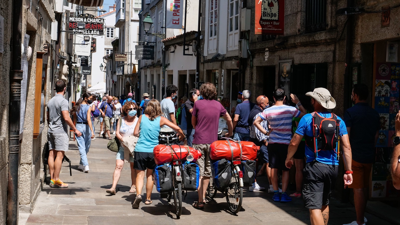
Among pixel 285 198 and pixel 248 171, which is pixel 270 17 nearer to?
pixel 285 198

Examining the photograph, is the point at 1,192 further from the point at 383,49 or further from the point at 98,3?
the point at 383,49

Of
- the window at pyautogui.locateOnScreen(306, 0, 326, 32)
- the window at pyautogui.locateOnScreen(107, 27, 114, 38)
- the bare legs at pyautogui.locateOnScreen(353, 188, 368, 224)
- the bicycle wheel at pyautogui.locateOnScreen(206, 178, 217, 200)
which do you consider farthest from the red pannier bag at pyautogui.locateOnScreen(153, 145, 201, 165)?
the window at pyautogui.locateOnScreen(107, 27, 114, 38)

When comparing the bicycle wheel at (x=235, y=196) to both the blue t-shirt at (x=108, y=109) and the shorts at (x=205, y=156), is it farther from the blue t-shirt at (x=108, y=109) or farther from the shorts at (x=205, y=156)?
the blue t-shirt at (x=108, y=109)

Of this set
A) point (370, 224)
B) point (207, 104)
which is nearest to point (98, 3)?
point (207, 104)

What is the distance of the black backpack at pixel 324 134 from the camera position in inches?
238

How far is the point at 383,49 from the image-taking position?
9.07 m

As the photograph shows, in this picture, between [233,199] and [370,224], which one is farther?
[233,199]

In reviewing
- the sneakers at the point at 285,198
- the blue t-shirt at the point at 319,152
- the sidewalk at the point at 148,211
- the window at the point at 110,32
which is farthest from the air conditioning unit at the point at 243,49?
the window at the point at 110,32

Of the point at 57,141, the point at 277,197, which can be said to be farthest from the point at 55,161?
the point at 277,197

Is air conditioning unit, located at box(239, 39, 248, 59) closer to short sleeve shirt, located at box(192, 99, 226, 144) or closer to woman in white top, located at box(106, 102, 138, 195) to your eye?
woman in white top, located at box(106, 102, 138, 195)

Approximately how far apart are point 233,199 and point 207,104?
4.81 feet

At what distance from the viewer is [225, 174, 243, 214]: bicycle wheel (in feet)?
25.2

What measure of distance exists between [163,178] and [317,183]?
2.40 meters

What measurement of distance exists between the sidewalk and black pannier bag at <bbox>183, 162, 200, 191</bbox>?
43 centimetres
